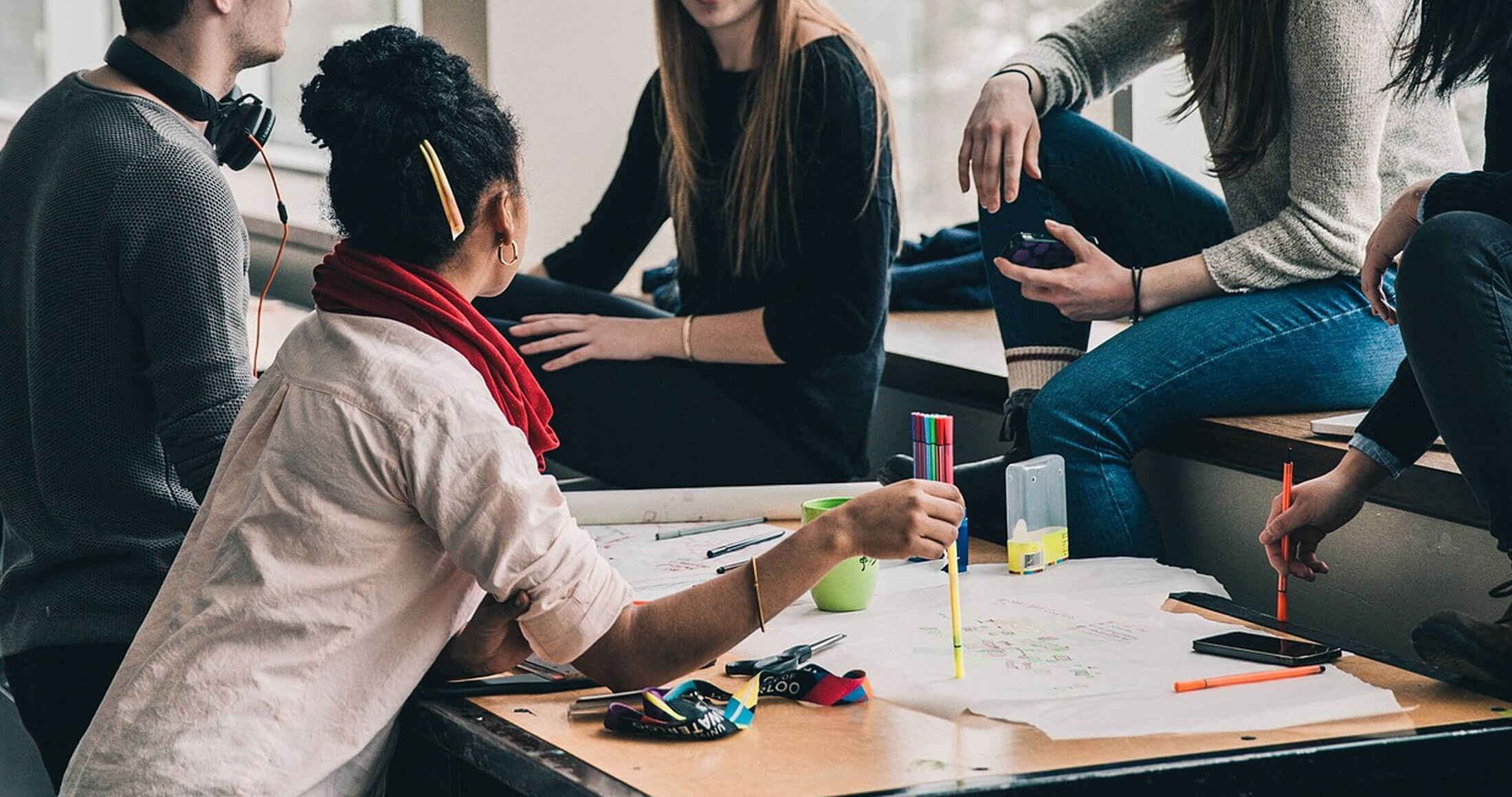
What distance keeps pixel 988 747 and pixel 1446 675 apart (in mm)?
379

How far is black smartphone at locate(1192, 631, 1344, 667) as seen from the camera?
117 centimetres

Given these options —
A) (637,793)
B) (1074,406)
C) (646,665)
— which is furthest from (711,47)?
(637,793)

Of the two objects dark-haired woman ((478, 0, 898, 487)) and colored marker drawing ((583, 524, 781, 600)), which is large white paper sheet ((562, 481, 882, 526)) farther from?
dark-haired woman ((478, 0, 898, 487))

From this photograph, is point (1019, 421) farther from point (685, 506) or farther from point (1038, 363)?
point (685, 506)

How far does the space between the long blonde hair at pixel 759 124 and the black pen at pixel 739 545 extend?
52cm

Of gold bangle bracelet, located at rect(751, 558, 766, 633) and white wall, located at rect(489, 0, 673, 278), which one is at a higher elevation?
white wall, located at rect(489, 0, 673, 278)

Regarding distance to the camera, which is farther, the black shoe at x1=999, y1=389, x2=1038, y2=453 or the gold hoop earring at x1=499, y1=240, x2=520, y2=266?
the black shoe at x1=999, y1=389, x2=1038, y2=453

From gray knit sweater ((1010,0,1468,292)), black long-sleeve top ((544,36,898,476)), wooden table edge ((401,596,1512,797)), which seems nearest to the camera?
wooden table edge ((401,596,1512,797))

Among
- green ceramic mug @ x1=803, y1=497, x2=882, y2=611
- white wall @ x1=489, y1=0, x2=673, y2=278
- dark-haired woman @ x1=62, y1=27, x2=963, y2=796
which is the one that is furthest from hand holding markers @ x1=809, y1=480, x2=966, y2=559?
white wall @ x1=489, y1=0, x2=673, y2=278

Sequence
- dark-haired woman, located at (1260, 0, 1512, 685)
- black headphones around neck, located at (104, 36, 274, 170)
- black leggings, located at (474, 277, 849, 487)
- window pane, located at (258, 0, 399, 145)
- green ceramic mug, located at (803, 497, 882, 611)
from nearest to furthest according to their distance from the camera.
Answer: dark-haired woman, located at (1260, 0, 1512, 685), green ceramic mug, located at (803, 497, 882, 611), black headphones around neck, located at (104, 36, 274, 170), black leggings, located at (474, 277, 849, 487), window pane, located at (258, 0, 399, 145)

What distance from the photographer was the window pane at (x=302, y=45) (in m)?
3.96

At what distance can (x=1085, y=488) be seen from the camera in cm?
162

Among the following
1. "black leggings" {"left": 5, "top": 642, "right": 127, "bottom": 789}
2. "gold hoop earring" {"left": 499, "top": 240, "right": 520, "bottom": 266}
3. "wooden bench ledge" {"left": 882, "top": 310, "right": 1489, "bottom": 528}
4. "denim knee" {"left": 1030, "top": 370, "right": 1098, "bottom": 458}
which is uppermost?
"gold hoop earring" {"left": 499, "top": 240, "right": 520, "bottom": 266}

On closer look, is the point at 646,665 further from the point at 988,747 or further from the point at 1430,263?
the point at 1430,263
